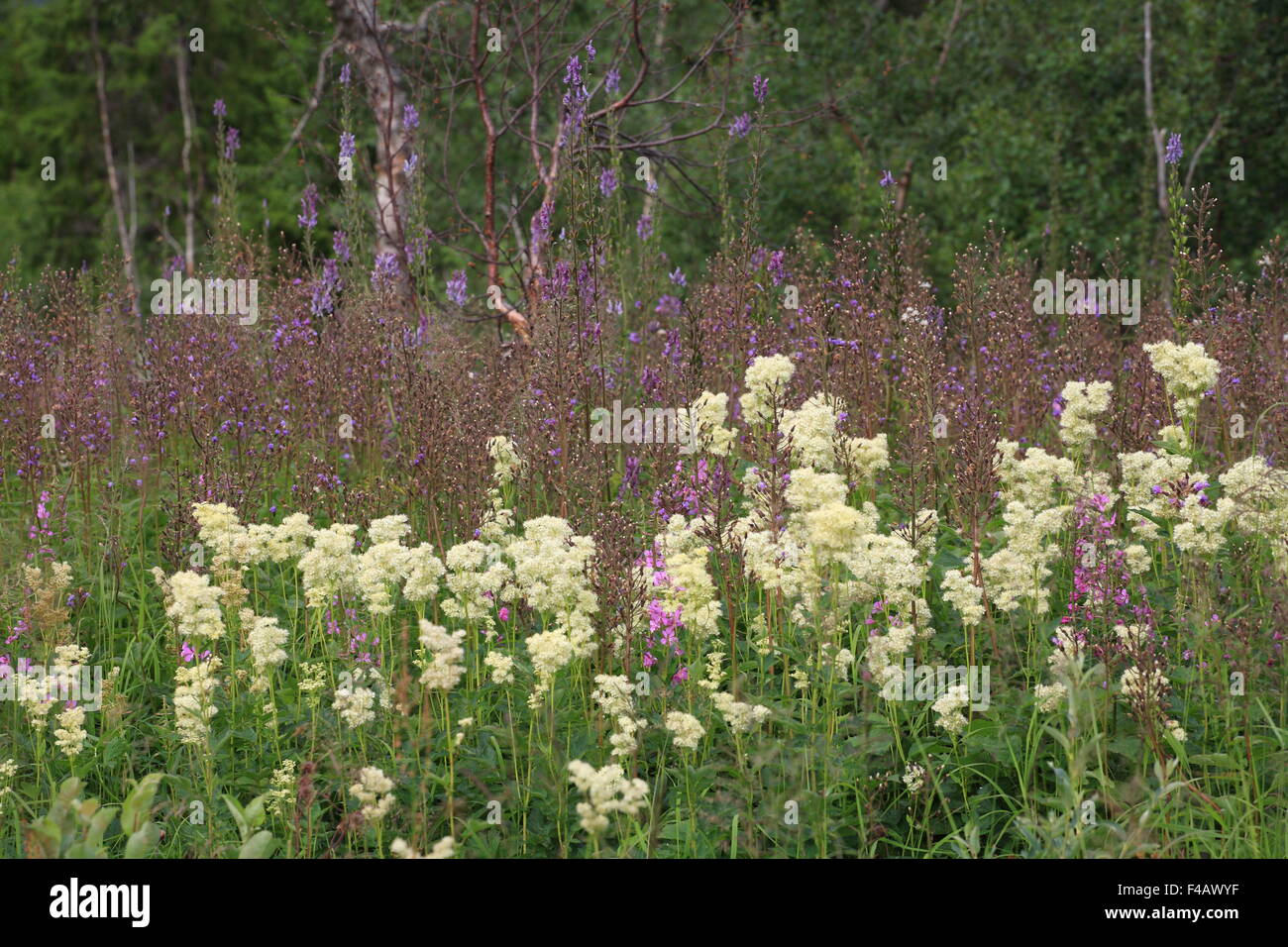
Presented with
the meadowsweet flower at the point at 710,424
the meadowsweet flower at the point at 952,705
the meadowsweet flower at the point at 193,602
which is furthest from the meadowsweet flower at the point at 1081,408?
the meadowsweet flower at the point at 193,602

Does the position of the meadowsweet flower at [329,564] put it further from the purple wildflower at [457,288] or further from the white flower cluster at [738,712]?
the purple wildflower at [457,288]

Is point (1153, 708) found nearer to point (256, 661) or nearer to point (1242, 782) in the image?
point (1242, 782)

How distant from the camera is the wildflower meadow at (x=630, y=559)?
12.4 ft

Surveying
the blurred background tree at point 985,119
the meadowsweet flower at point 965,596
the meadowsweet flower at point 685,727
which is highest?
the blurred background tree at point 985,119

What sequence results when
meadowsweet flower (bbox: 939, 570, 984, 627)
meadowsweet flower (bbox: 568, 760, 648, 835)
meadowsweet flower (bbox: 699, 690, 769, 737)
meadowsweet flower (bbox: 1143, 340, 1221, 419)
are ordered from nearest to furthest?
meadowsweet flower (bbox: 568, 760, 648, 835) → meadowsweet flower (bbox: 699, 690, 769, 737) → meadowsweet flower (bbox: 939, 570, 984, 627) → meadowsweet flower (bbox: 1143, 340, 1221, 419)

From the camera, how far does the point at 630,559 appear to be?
427 centimetres

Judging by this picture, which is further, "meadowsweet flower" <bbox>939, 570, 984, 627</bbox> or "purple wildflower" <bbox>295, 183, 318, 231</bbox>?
"purple wildflower" <bbox>295, 183, 318, 231</bbox>

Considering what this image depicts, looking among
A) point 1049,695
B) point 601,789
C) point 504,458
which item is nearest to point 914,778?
point 1049,695

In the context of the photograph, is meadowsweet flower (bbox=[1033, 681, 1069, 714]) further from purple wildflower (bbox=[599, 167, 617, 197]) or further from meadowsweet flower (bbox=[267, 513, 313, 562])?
purple wildflower (bbox=[599, 167, 617, 197])

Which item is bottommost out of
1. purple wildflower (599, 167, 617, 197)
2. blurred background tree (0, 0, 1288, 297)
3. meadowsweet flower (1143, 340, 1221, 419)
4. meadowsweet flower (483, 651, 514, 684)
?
meadowsweet flower (483, 651, 514, 684)

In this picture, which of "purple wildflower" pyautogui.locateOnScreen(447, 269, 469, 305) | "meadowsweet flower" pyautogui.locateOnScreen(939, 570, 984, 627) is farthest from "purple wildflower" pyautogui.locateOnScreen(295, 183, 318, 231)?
"meadowsweet flower" pyautogui.locateOnScreen(939, 570, 984, 627)

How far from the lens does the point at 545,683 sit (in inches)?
144

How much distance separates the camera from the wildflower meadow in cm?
377
